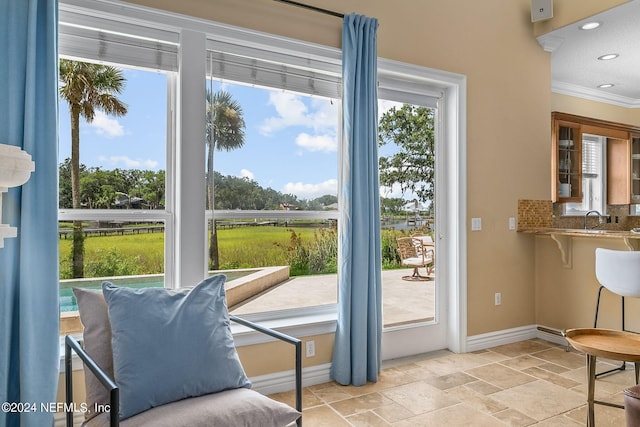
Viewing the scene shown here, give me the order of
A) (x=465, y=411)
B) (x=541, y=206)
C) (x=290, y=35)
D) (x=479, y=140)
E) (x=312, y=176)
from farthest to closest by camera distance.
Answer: (x=541, y=206), (x=479, y=140), (x=312, y=176), (x=290, y=35), (x=465, y=411)

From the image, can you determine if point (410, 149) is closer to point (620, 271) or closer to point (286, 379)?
point (620, 271)

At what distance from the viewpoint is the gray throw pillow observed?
167cm

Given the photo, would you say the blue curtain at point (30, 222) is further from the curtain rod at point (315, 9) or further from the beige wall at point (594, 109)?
the beige wall at point (594, 109)

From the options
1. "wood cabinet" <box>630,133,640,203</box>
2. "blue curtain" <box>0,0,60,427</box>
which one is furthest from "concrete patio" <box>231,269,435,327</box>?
"wood cabinet" <box>630,133,640,203</box>

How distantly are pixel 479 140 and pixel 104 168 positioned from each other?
9.58 ft

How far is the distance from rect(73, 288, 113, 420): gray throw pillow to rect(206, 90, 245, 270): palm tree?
38.5 inches

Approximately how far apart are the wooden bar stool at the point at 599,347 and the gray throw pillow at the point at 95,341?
216 cm

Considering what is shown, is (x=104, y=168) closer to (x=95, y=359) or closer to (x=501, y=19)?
(x=95, y=359)

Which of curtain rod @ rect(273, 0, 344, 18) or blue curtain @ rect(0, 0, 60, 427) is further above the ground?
curtain rod @ rect(273, 0, 344, 18)

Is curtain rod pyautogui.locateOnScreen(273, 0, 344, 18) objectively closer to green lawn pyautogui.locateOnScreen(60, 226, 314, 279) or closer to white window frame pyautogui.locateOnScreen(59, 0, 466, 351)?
white window frame pyautogui.locateOnScreen(59, 0, 466, 351)

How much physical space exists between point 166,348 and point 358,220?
163 centimetres

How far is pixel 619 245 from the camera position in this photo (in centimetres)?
366

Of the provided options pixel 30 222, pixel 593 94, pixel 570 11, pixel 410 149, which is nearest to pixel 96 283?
pixel 30 222

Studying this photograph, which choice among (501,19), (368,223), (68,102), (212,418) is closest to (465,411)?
(368,223)
